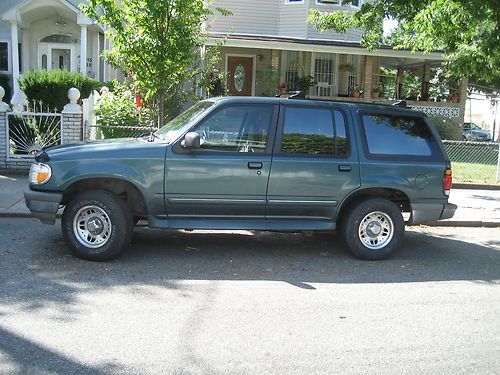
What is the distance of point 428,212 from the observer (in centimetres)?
684

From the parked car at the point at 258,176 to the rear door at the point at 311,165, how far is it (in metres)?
0.01

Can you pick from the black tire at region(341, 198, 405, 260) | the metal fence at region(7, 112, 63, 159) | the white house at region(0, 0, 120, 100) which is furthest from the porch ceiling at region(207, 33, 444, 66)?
the black tire at region(341, 198, 405, 260)

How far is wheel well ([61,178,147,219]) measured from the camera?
20.4ft

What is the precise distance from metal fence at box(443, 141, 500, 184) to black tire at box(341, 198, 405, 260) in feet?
22.1

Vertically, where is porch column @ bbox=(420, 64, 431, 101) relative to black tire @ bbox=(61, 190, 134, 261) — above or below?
above

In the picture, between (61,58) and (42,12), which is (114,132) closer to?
(42,12)

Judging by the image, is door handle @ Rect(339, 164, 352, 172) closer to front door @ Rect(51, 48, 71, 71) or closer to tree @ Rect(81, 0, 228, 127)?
tree @ Rect(81, 0, 228, 127)

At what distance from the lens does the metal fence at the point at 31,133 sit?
454 inches

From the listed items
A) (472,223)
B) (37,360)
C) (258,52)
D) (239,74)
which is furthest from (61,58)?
(37,360)

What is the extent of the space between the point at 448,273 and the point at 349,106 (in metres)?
2.31

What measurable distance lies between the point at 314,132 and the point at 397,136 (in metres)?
1.09

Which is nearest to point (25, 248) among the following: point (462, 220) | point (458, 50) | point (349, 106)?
point (349, 106)

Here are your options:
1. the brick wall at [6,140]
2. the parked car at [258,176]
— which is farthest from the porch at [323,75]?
the parked car at [258,176]

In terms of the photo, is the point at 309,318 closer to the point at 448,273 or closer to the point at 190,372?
the point at 190,372
